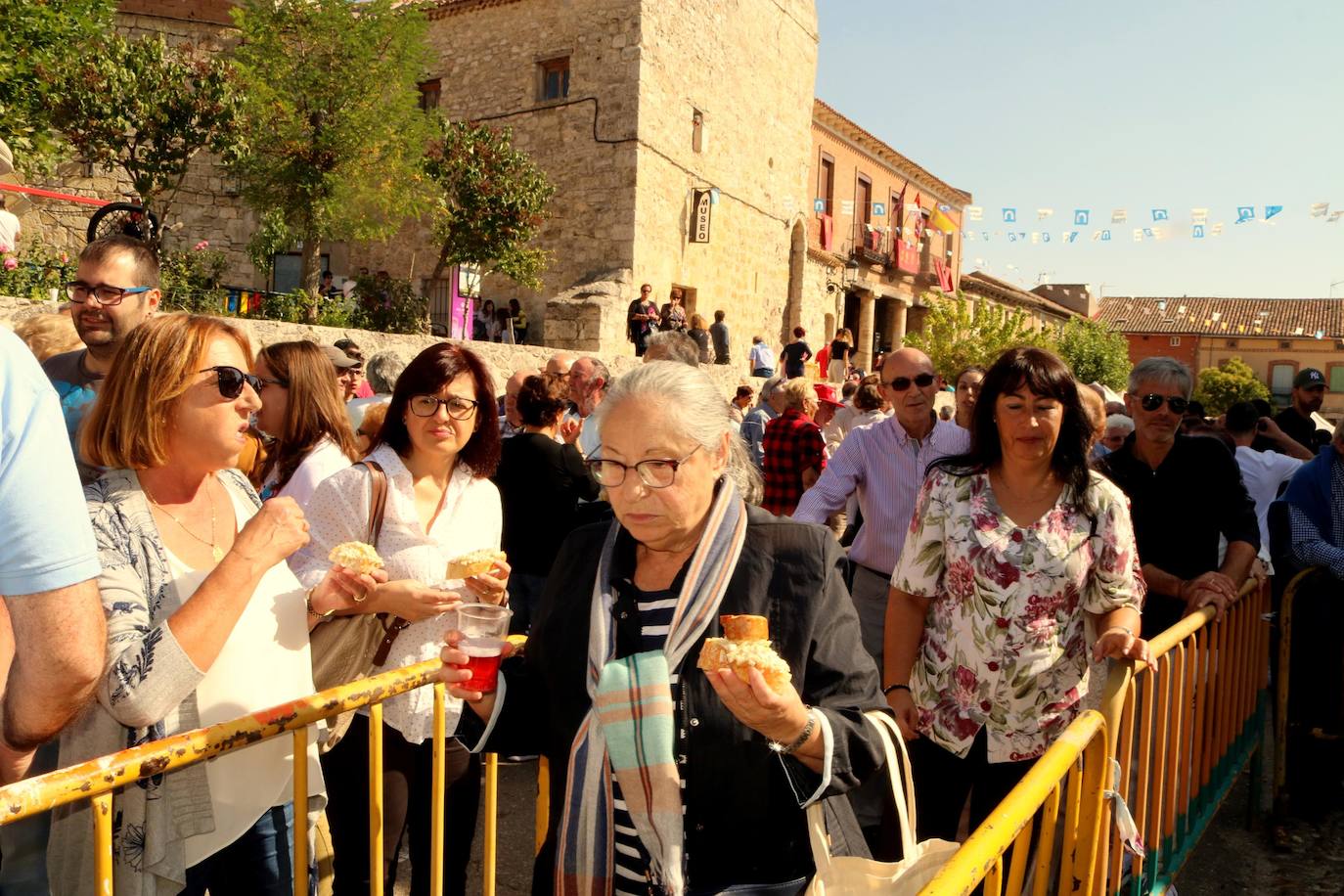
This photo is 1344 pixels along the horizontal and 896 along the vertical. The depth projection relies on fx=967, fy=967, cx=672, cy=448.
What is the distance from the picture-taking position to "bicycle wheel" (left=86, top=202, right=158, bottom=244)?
5.13 m

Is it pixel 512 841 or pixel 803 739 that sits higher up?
pixel 803 739

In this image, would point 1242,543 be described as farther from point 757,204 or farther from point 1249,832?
point 757,204

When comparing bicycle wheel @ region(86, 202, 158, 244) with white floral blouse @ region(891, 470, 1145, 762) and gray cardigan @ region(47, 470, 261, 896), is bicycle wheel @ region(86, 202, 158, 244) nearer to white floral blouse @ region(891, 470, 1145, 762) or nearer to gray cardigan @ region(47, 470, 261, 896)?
gray cardigan @ region(47, 470, 261, 896)

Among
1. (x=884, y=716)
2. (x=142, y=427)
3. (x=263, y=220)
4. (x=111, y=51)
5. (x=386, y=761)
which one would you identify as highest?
(x=111, y=51)

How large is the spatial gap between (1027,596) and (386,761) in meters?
1.89

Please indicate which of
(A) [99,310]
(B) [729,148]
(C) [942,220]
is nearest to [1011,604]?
(A) [99,310]

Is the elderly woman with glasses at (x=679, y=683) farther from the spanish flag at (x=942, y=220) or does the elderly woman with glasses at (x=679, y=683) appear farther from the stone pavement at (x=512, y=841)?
the spanish flag at (x=942, y=220)

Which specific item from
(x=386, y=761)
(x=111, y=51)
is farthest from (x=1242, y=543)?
(x=111, y=51)

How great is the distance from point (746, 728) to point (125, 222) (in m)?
5.91

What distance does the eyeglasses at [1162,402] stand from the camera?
3.83 meters

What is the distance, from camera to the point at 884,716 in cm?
187

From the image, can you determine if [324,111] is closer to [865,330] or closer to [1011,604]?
[1011,604]

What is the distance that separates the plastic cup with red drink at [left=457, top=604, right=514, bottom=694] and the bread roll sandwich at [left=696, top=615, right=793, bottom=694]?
46cm

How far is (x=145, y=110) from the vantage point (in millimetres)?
13602
